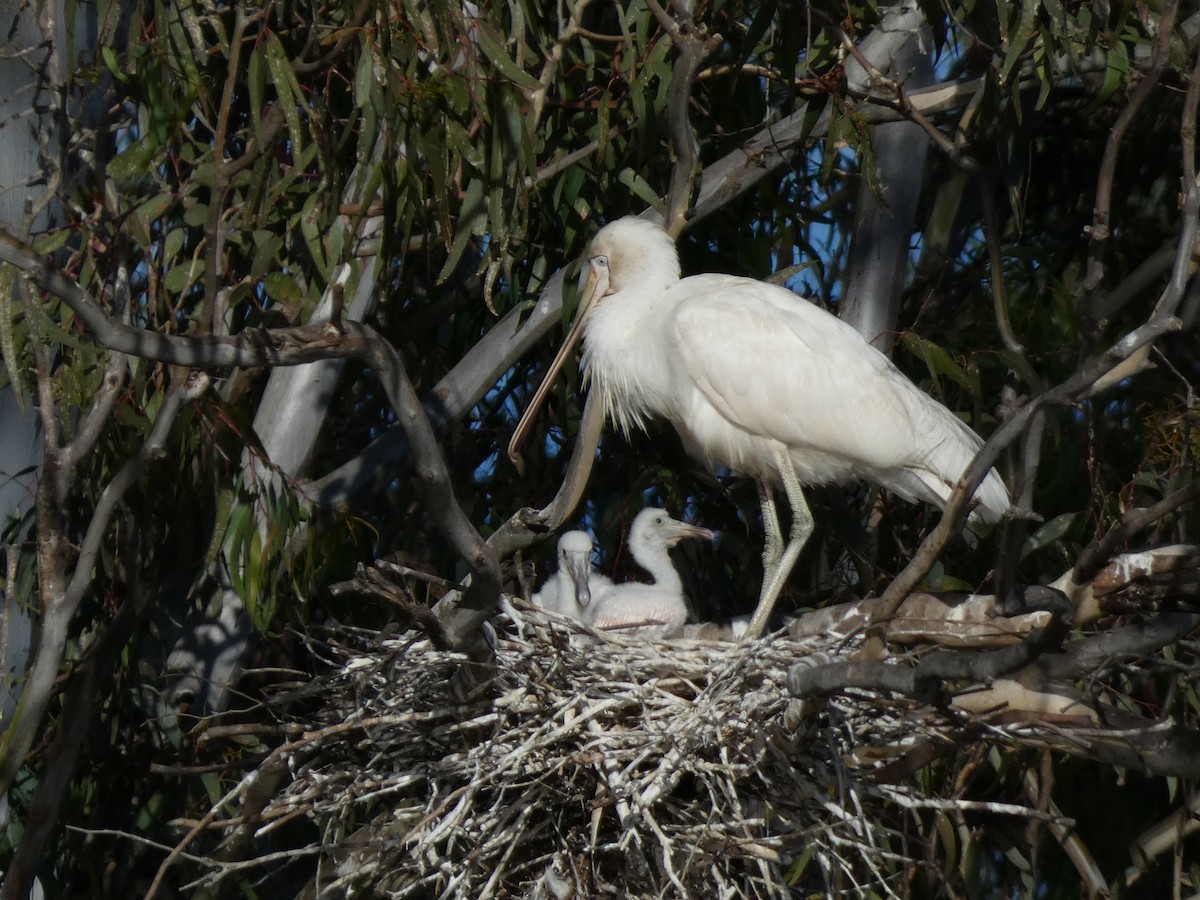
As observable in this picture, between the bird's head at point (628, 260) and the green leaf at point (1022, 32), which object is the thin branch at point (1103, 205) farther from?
the bird's head at point (628, 260)

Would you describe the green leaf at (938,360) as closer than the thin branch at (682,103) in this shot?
No

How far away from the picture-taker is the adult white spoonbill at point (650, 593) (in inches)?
151

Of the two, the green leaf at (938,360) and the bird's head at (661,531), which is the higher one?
the green leaf at (938,360)

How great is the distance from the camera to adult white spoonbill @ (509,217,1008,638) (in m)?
3.82

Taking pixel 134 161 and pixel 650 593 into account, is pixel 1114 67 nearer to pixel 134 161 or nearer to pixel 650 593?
pixel 650 593

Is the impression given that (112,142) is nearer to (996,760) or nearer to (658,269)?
(658,269)

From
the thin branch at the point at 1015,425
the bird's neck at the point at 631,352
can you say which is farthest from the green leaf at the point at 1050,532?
the thin branch at the point at 1015,425

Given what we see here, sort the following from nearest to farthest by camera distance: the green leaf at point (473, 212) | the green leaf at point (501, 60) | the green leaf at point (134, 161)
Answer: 1. the green leaf at point (501, 60)
2. the green leaf at point (473, 212)
3. the green leaf at point (134, 161)

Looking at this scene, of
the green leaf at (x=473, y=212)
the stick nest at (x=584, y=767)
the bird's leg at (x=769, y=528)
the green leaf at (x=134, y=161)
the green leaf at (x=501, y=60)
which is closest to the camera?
the stick nest at (x=584, y=767)

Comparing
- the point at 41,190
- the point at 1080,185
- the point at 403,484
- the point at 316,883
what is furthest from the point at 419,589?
the point at 1080,185

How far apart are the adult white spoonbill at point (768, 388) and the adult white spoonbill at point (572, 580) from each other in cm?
37

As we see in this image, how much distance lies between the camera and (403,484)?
187 inches

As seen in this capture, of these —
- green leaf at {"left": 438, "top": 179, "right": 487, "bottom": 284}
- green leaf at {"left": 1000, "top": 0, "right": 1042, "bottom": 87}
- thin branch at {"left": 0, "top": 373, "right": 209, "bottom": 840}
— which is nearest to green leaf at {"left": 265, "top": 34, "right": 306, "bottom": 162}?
green leaf at {"left": 438, "top": 179, "right": 487, "bottom": 284}

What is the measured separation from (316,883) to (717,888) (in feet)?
2.95
